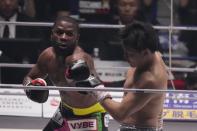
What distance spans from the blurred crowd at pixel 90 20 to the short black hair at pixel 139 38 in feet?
9.22

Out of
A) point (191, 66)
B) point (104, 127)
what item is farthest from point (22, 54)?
point (104, 127)

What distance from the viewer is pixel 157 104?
3908 mm

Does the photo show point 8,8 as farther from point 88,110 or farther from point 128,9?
point 88,110

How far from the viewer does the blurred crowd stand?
656cm

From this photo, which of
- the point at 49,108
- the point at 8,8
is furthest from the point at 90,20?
the point at 49,108

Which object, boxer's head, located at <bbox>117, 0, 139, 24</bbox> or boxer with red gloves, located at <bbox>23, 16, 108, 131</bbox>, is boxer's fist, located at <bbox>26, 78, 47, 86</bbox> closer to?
boxer with red gloves, located at <bbox>23, 16, 108, 131</bbox>

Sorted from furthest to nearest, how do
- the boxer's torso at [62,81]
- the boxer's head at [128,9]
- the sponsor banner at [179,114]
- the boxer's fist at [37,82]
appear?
the boxer's head at [128,9] < the sponsor banner at [179,114] < the boxer's torso at [62,81] < the boxer's fist at [37,82]

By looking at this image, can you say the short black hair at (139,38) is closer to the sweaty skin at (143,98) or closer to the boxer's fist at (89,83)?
the sweaty skin at (143,98)

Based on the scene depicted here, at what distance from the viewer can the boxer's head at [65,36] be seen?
452 cm

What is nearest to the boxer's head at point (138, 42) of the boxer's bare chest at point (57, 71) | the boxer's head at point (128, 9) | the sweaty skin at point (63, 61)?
the sweaty skin at point (63, 61)

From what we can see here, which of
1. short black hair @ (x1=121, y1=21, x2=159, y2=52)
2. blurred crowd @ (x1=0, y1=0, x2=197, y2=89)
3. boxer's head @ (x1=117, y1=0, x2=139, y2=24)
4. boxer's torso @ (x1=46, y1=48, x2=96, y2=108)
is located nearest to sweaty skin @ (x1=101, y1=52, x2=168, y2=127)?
short black hair @ (x1=121, y1=21, x2=159, y2=52)

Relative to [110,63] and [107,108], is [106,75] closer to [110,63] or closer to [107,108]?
[110,63]

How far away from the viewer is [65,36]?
4551 mm

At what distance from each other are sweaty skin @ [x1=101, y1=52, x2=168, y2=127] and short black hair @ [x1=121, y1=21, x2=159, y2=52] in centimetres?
12
